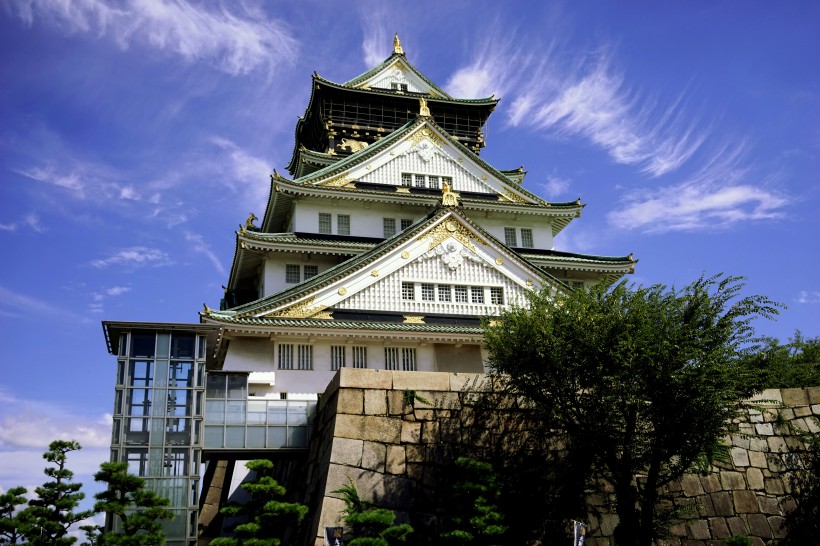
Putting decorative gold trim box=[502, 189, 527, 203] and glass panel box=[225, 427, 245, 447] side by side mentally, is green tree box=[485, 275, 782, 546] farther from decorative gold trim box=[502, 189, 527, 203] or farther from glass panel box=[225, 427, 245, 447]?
decorative gold trim box=[502, 189, 527, 203]

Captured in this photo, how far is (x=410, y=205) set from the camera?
1396 inches

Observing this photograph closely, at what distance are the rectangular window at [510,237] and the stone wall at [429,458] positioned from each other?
48.4ft

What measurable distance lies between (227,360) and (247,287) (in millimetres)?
10067

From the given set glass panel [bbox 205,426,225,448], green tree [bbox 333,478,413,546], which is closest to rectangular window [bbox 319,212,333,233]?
Result: glass panel [bbox 205,426,225,448]

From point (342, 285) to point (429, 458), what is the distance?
899 cm

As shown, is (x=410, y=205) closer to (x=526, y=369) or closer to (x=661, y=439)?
(x=526, y=369)

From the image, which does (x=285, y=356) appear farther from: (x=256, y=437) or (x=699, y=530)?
(x=699, y=530)

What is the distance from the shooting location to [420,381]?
71.8 feet

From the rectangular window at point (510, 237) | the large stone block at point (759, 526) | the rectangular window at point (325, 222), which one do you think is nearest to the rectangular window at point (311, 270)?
the rectangular window at point (325, 222)

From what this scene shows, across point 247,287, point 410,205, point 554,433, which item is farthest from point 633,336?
point 247,287

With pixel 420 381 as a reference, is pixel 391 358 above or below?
above

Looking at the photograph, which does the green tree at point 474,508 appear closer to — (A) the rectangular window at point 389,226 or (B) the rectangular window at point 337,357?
(B) the rectangular window at point 337,357

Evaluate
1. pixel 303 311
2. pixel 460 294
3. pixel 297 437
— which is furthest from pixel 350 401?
pixel 460 294

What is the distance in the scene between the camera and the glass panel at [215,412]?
22797 millimetres
